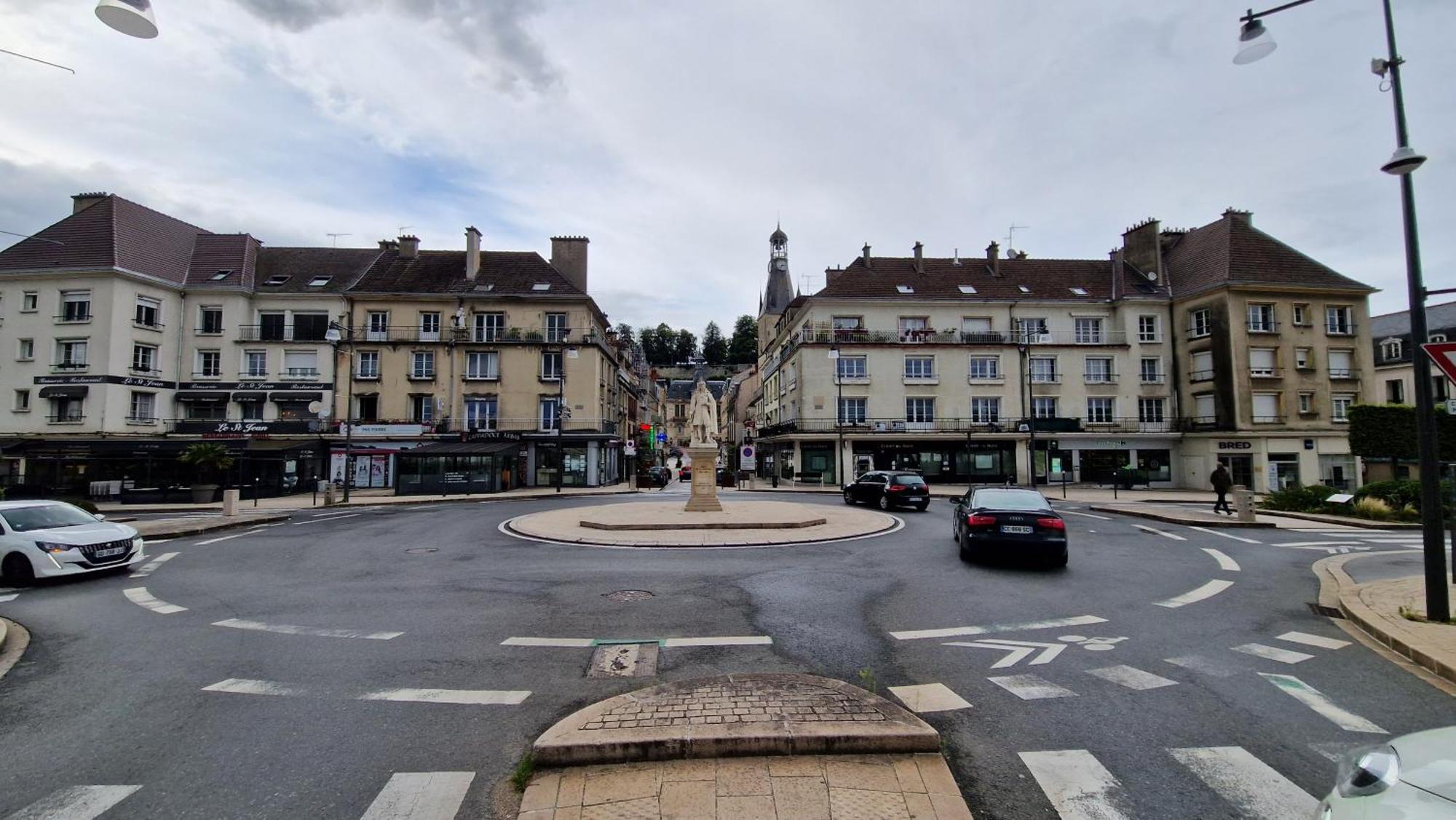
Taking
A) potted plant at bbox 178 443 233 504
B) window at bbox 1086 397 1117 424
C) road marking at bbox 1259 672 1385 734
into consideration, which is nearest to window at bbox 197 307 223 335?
potted plant at bbox 178 443 233 504

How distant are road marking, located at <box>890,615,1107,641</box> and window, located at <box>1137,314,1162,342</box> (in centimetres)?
4347

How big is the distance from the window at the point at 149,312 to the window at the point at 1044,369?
181 ft

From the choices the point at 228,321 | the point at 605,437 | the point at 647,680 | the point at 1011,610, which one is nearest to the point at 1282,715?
the point at 1011,610

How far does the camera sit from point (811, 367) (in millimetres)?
43625

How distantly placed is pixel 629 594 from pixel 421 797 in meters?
5.45

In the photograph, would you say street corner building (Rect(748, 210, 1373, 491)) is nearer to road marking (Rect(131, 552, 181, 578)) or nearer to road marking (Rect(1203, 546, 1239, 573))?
road marking (Rect(1203, 546, 1239, 573))

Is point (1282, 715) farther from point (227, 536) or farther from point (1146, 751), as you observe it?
point (227, 536)

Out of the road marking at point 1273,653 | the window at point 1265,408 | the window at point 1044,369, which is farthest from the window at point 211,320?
the window at point 1265,408

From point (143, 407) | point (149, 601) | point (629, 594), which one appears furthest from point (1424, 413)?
point (143, 407)

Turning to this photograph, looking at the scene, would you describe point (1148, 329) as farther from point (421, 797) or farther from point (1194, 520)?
point (421, 797)

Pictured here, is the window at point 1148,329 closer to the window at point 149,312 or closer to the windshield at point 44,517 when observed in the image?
the windshield at point 44,517

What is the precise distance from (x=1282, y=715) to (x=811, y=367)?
39.0 meters

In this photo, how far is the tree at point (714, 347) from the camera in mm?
124500

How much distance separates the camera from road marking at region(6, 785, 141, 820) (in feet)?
11.8
